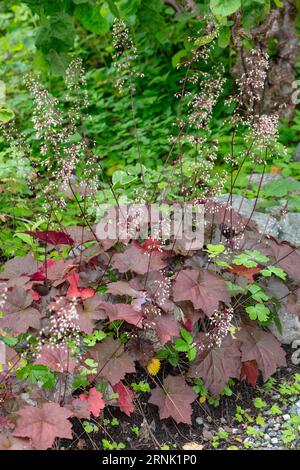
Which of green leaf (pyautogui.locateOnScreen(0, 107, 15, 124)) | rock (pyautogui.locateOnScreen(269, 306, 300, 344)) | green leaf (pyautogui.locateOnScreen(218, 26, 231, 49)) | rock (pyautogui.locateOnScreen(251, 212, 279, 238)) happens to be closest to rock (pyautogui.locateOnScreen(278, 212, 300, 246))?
rock (pyautogui.locateOnScreen(251, 212, 279, 238))

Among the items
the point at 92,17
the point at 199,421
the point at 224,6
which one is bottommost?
the point at 199,421

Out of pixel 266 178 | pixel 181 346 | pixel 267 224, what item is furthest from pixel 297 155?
pixel 181 346

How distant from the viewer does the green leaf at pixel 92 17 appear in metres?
4.28

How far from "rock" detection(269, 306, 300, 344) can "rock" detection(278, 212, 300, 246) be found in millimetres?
540

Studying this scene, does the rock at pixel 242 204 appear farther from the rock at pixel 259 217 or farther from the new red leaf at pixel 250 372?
the new red leaf at pixel 250 372

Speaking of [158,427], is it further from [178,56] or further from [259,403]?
[178,56]

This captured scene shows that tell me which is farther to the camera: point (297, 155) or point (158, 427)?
point (297, 155)

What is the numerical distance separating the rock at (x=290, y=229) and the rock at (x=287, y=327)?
0.54m

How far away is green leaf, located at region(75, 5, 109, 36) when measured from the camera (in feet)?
14.0

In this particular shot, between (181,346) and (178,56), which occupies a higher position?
(178,56)

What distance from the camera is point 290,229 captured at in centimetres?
390

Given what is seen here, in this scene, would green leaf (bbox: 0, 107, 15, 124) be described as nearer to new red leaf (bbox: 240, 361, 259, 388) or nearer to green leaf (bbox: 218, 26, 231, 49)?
green leaf (bbox: 218, 26, 231, 49)

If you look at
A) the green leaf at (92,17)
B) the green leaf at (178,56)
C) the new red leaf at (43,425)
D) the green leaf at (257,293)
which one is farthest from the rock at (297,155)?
the new red leaf at (43,425)

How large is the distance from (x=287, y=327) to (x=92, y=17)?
8.12 ft
